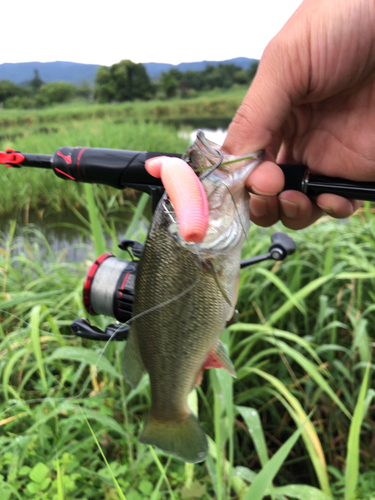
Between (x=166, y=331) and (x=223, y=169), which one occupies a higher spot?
(x=223, y=169)

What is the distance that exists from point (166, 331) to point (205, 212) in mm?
581

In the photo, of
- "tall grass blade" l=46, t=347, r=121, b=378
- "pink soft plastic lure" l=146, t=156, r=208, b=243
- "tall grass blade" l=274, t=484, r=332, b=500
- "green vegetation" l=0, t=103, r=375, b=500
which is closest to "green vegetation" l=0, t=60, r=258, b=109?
"green vegetation" l=0, t=103, r=375, b=500

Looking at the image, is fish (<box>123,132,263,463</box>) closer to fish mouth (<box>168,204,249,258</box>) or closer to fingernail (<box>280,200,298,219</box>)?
fish mouth (<box>168,204,249,258</box>)

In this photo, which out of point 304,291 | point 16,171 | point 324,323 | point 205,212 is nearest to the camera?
point 205,212

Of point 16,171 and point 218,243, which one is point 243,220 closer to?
point 218,243

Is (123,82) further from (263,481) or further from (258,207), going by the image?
(263,481)

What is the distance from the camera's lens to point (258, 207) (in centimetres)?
155

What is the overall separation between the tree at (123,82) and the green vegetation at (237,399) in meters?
46.0

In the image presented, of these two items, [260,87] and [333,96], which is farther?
[333,96]

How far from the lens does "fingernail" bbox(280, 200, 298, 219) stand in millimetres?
1437

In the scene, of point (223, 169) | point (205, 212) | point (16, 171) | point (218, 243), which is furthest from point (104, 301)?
point (16, 171)

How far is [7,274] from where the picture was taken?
291 cm

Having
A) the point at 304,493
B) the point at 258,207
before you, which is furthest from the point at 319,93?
the point at 304,493

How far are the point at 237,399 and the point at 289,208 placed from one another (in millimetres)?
1185
